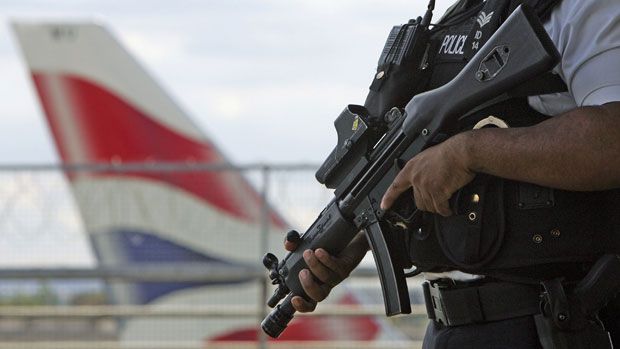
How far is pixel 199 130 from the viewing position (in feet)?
35.7

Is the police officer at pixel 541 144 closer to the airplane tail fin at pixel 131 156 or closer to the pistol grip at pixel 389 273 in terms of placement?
the pistol grip at pixel 389 273

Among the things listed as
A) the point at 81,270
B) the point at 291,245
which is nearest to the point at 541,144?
the point at 291,245

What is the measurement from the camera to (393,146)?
8.95 feet

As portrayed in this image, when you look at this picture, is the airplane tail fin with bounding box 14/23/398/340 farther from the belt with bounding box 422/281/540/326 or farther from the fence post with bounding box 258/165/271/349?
the belt with bounding box 422/281/540/326

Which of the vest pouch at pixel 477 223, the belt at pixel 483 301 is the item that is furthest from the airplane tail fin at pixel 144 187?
the vest pouch at pixel 477 223

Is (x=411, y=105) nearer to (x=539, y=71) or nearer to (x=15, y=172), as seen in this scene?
(x=539, y=71)

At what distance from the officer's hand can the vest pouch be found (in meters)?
0.44

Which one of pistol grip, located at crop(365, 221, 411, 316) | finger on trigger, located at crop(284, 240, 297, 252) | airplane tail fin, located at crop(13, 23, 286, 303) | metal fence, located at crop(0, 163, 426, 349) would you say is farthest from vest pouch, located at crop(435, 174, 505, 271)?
airplane tail fin, located at crop(13, 23, 286, 303)

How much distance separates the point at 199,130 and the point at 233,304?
2.76 metres

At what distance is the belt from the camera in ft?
8.39

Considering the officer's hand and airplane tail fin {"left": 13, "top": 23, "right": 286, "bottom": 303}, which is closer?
the officer's hand

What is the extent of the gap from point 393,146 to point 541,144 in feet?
1.36

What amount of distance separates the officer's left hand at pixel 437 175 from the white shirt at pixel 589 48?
9.4 inches

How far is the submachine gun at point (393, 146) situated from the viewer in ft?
7.97
